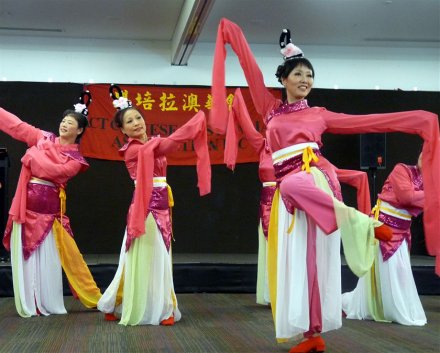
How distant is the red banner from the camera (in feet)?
24.4

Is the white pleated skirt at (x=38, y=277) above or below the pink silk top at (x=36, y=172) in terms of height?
below

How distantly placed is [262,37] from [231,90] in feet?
2.45

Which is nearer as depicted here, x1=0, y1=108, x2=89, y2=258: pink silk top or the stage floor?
x1=0, y1=108, x2=89, y2=258: pink silk top

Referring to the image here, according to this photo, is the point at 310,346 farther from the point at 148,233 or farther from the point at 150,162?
the point at 150,162

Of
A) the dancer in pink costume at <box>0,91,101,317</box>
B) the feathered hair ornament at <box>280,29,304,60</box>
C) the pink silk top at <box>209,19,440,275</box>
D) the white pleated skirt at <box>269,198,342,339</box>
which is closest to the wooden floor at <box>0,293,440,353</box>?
the dancer in pink costume at <box>0,91,101,317</box>

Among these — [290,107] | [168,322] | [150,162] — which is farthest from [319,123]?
[168,322]

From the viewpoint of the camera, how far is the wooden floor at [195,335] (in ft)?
10.2

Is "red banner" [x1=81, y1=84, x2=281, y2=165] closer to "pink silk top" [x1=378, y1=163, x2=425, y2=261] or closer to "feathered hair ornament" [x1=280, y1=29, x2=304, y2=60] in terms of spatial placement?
"pink silk top" [x1=378, y1=163, x2=425, y2=261]

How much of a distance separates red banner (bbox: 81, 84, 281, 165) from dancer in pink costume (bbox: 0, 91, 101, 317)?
2.85m

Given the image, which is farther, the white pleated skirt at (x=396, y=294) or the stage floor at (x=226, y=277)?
the stage floor at (x=226, y=277)

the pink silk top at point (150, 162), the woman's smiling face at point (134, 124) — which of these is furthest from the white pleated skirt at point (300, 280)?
the woman's smiling face at point (134, 124)

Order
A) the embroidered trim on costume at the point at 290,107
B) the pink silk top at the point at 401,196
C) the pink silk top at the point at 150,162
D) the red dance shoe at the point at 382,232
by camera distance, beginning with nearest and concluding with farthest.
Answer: the red dance shoe at the point at 382,232, the embroidered trim on costume at the point at 290,107, the pink silk top at the point at 150,162, the pink silk top at the point at 401,196

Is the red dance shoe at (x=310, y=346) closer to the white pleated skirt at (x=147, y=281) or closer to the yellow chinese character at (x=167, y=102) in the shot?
the white pleated skirt at (x=147, y=281)

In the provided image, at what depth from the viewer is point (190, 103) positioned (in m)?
7.63
